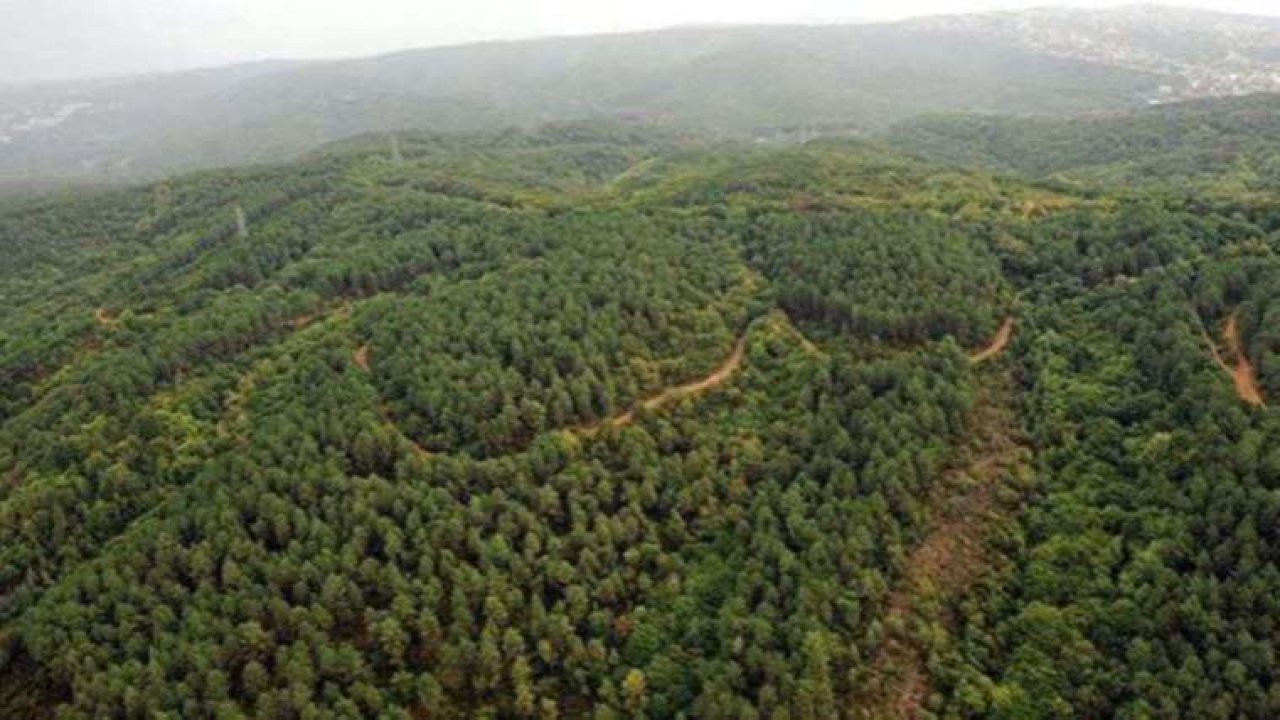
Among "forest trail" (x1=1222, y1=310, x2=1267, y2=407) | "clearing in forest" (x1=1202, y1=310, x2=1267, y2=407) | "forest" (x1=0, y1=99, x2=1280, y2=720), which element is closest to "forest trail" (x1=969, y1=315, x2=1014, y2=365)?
"forest" (x1=0, y1=99, x2=1280, y2=720)

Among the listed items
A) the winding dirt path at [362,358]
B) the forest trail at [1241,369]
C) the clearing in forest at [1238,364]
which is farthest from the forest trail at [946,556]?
the winding dirt path at [362,358]

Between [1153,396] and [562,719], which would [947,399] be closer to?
[1153,396]

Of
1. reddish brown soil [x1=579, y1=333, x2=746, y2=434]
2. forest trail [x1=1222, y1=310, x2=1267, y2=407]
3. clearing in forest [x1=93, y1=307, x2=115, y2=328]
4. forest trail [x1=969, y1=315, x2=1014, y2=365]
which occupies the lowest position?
reddish brown soil [x1=579, y1=333, x2=746, y2=434]

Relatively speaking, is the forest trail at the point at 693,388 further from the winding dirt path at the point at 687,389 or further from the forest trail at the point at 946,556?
the forest trail at the point at 946,556

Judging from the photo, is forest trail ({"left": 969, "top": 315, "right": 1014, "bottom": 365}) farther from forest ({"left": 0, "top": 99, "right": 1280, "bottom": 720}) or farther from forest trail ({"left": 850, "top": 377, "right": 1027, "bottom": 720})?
forest trail ({"left": 850, "top": 377, "right": 1027, "bottom": 720})

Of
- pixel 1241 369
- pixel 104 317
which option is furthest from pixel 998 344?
pixel 104 317

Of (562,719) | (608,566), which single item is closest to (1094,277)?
(608,566)
